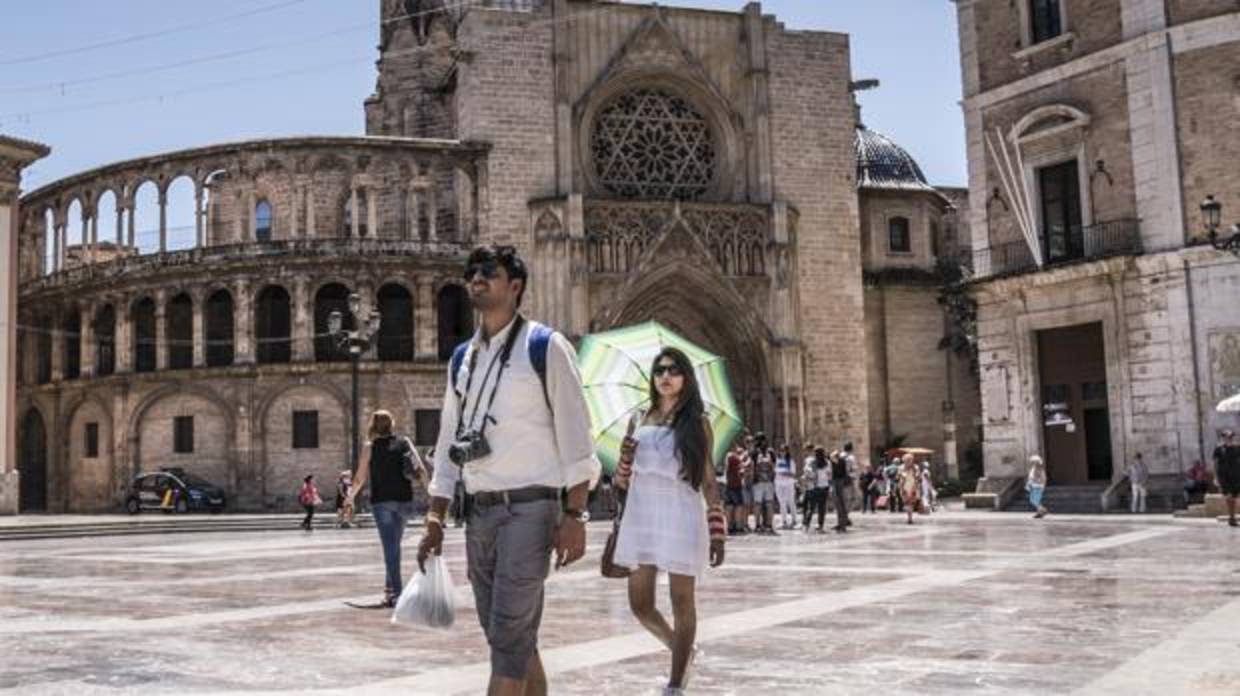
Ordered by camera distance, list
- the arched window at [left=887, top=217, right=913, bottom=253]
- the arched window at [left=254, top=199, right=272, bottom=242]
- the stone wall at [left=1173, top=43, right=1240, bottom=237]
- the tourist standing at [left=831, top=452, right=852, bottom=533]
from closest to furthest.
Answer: the tourist standing at [left=831, top=452, right=852, bottom=533], the stone wall at [left=1173, top=43, right=1240, bottom=237], the arched window at [left=254, top=199, right=272, bottom=242], the arched window at [left=887, top=217, right=913, bottom=253]

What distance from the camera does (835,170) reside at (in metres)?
40.8

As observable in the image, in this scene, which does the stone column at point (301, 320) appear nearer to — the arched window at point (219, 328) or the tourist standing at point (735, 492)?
the arched window at point (219, 328)

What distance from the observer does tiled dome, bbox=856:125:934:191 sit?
4738cm

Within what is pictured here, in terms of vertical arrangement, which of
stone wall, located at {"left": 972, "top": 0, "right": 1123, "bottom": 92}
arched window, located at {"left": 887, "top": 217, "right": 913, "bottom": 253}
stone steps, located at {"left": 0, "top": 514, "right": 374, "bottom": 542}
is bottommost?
stone steps, located at {"left": 0, "top": 514, "right": 374, "bottom": 542}

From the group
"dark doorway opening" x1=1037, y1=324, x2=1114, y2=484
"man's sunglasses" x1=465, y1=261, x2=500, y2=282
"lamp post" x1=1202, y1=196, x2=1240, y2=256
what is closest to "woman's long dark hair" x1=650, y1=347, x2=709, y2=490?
"man's sunglasses" x1=465, y1=261, x2=500, y2=282

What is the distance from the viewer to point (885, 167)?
48.2 m

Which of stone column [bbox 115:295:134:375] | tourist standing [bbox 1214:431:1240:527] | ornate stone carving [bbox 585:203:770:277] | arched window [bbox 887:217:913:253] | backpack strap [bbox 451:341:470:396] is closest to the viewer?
backpack strap [bbox 451:341:470:396]

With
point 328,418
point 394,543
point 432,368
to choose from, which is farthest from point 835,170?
point 394,543

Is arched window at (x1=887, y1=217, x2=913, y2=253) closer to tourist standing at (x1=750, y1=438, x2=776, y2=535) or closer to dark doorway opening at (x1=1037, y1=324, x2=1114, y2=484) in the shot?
dark doorway opening at (x1=1037, y1=324, x2=1114, y2=484)

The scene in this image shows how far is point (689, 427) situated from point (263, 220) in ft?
125

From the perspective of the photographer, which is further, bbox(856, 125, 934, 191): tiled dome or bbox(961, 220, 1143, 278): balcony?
bbox(856, 125, 934, 191): tiled dome

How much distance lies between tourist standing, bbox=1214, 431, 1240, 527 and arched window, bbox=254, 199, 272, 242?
99.3ft

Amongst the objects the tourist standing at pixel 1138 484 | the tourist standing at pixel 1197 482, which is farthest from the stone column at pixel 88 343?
the tourist standing at pixel 1197 482

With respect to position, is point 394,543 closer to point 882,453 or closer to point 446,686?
point 446,686
